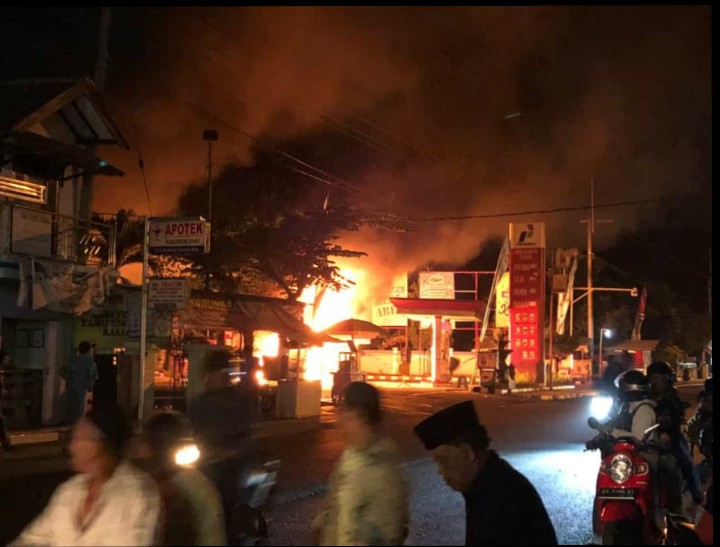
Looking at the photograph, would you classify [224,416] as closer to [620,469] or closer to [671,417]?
[620,469]

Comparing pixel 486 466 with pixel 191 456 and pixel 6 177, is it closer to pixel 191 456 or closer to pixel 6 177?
pixel 191 456

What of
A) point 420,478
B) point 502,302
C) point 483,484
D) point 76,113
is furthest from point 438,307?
point 483,484

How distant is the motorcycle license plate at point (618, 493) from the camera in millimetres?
4691

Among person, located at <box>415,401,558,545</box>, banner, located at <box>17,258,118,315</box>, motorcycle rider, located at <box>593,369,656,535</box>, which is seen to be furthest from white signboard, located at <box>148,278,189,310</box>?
person, located at <box>415,401,558,545</box>

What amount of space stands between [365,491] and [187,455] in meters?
1.19

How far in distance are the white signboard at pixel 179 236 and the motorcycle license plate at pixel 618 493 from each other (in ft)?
28.8

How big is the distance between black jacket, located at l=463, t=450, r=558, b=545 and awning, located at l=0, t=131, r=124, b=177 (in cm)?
1288

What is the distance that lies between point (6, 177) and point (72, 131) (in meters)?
2.46

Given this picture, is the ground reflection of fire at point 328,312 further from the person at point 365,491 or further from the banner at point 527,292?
the person at point 365,491

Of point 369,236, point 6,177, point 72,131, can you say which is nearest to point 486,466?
point 6,177

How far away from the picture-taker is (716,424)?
399 centimetres

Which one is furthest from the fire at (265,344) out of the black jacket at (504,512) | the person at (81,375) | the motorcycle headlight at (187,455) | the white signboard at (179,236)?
the black jacket at (504,512)

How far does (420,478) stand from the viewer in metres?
8.84

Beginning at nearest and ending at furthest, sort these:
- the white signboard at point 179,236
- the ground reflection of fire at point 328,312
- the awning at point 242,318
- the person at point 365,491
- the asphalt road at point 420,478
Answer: the person at point 365,491
the asphalt road at point 420,478
the white signboard at point 179,236
the awning at point 242,318
the ground reflection of fire at point 328,312
